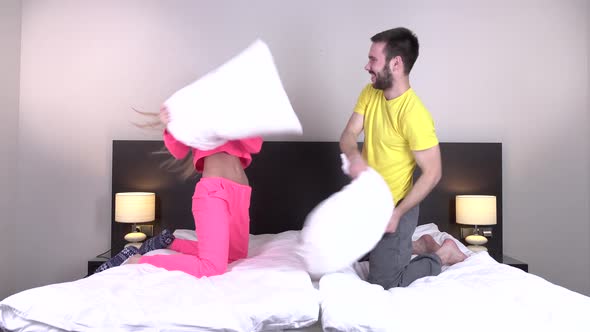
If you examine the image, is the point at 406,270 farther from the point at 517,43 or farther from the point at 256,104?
the point at 517,43

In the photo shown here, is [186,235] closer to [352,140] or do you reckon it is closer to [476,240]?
[352,140]

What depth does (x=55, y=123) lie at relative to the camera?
Result: 3.45m

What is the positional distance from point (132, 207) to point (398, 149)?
171cm

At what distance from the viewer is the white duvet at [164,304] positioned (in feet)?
5.06

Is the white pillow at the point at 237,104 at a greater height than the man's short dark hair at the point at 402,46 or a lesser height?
lesser

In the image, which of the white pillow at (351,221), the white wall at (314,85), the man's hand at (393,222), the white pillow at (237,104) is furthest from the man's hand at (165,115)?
the white wall at (314,85)

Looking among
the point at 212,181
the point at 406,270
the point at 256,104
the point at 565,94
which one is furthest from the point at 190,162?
the point at 565,94

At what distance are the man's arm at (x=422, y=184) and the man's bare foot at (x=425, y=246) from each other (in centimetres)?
61

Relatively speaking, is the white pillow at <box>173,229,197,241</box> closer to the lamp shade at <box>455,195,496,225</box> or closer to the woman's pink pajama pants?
the woman's pink pajama pants

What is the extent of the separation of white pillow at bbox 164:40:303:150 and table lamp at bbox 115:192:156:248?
4.06 ft

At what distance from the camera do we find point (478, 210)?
10.2 feet

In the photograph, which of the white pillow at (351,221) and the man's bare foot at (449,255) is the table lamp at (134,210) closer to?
the white pillow at (351,221)

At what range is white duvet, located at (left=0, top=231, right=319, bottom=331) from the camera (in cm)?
154

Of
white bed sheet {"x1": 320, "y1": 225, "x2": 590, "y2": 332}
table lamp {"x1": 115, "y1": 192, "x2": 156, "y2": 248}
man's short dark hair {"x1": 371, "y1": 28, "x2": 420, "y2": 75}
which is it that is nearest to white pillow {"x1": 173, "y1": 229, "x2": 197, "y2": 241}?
table lamp {"x1": 115, "y1": 192, "x2": 156, "y2": 248}
